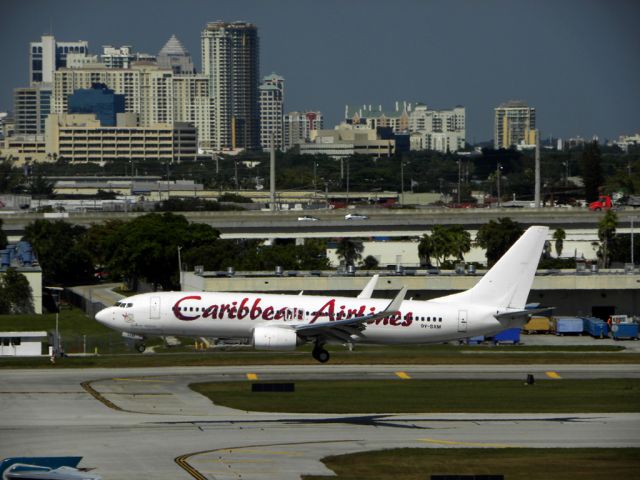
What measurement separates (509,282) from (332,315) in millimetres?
11241

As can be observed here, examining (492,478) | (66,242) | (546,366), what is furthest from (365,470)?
(66,242)

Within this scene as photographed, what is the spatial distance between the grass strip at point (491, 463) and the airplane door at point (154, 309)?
17.4 metres

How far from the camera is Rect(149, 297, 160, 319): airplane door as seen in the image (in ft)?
263

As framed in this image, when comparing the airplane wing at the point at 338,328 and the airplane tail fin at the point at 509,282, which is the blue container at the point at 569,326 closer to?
the airplane tail fin at the point at 509,282

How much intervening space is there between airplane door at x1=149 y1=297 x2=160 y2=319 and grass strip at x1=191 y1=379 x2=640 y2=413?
8068 mm

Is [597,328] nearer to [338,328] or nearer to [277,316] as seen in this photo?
[338,328]

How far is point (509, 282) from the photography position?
84125 millimetres

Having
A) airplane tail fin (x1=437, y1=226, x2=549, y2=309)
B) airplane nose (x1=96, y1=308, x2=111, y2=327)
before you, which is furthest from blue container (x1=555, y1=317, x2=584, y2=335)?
airplane nose (x1=96, y1=308, x2=111, y2=327)

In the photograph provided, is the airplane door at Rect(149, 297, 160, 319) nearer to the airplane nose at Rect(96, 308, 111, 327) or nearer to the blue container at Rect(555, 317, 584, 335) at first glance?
the airplane nose at Rect(96, 308, 111, 327)

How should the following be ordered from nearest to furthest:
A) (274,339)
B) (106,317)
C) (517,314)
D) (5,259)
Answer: (274,339) < (517,314) < (106,317) < (5,259)

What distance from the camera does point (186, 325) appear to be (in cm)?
→ 7938

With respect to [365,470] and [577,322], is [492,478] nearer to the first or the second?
[365,470]

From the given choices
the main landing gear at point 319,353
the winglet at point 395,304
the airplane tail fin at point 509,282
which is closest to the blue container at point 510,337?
the airplane tail fin at point 509,282

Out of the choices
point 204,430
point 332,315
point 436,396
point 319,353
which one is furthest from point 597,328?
point 204,430
